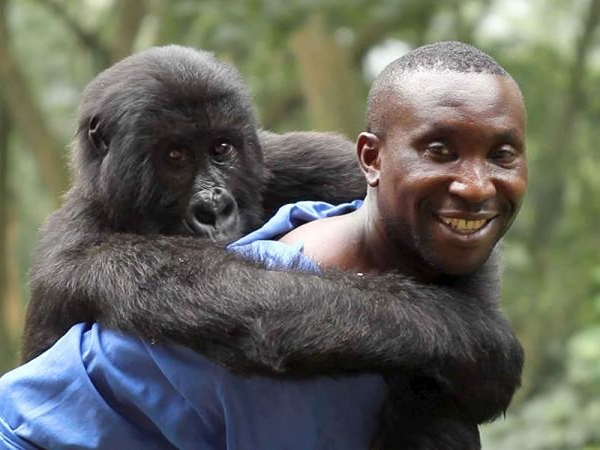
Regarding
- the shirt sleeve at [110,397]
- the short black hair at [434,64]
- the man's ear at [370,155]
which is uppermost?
the short black hair at [434,64]

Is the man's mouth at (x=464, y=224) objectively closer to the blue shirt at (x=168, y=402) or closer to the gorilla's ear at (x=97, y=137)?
the blue shirt at (x=168, y=402)

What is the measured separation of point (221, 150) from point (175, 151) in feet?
0.45

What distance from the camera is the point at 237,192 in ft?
11.8

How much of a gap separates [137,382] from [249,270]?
14.8 inches

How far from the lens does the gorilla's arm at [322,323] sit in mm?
2523

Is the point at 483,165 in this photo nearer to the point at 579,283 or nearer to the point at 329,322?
the point at 329,322

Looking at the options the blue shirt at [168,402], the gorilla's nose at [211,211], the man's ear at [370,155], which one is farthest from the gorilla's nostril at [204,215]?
the man's ear at [370,155]

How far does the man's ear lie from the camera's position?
2.57 metres

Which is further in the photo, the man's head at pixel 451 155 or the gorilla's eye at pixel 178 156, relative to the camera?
the gorilla's eye at pixel 178 156

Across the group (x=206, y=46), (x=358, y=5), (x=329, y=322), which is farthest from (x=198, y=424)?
(x=206, y=46)

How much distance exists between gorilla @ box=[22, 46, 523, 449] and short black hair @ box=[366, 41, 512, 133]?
15.8 inches

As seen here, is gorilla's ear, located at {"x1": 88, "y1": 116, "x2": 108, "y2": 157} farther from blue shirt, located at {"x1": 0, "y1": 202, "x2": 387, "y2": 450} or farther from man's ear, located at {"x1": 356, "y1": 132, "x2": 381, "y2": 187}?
man's ear, located at {"x1": 356, "y1": 132, "x2": 381, "y2": 187}

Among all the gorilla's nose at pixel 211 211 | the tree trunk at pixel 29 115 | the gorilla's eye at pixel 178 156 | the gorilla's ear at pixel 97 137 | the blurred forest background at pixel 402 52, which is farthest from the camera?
the tree trunk at pixel 29 115

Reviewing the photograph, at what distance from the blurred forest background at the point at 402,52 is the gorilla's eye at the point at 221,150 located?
3.35 m
